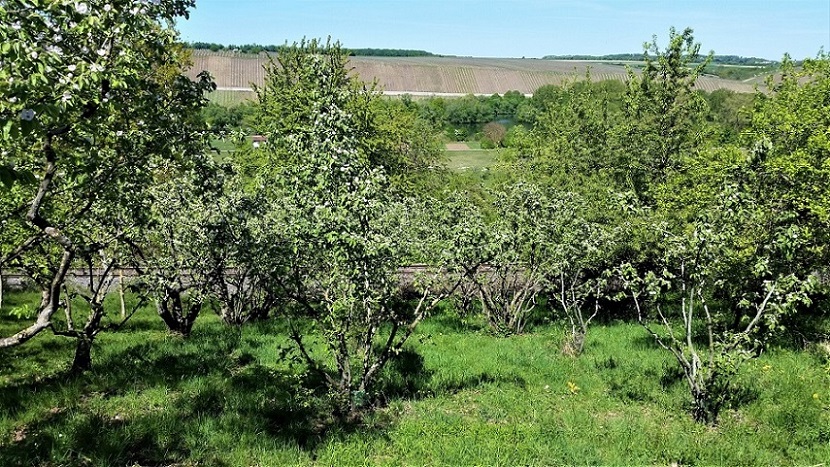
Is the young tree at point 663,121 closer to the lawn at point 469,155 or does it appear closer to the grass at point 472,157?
the lawn at point 469,155

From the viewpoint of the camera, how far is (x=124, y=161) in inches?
310

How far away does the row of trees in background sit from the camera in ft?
23.0

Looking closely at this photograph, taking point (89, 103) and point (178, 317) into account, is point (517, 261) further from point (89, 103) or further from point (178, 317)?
point (89, 103)

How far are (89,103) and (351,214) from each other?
3519mm

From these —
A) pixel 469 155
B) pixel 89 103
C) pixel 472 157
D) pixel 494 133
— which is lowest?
pixel 472 157

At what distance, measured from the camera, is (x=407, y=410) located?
1012cm

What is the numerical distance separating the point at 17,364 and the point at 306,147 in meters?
7.69

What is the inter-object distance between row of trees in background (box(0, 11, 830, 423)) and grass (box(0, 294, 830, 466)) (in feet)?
2.35

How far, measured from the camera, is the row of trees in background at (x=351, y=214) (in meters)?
7.00

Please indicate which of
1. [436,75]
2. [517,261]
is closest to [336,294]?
[517,261]

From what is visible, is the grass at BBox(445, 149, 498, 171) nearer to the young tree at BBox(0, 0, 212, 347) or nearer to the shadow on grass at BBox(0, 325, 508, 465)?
the shadow on grass at BBox(0, 325, 508, 465)

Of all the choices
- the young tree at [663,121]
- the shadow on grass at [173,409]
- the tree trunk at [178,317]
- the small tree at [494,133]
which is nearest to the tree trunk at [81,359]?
the shadow on grass at [173,409]

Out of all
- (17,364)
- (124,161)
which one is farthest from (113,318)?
(124,161)

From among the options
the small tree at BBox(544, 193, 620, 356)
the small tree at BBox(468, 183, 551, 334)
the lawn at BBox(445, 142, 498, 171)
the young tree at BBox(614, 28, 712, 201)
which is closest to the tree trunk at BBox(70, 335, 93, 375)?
the small tree at BBox(468, 183, 551, 334)
